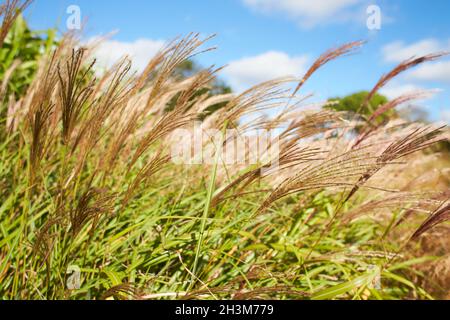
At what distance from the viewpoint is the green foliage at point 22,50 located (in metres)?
3.15

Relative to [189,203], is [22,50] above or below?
above

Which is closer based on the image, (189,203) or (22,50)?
(189,203)

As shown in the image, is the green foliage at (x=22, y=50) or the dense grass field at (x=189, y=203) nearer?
the dense grass field at (x=189, y=203)

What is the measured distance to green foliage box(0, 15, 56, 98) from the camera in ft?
10.3

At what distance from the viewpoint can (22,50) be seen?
3.40 m

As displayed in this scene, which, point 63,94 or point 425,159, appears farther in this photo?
point 425,159

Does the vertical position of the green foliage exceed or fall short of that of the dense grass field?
it exceeds it

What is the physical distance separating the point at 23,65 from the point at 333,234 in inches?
108

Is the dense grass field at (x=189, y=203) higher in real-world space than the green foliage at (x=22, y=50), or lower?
lower

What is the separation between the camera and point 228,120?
1197mm

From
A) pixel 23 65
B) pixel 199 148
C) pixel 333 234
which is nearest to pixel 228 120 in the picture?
pixel 199 148

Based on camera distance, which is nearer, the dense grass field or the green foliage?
the dense grass field

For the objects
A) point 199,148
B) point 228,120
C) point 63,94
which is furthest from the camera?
point 199,148
